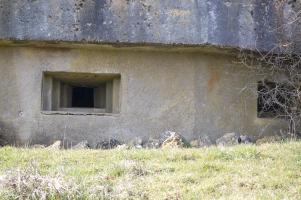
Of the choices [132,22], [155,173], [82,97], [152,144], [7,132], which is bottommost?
[155,173]

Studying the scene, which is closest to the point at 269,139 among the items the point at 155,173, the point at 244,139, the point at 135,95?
the point at 244,139

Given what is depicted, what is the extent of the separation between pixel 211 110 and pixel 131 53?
1369mm

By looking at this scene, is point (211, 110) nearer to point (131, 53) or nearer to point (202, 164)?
point (131, 53)

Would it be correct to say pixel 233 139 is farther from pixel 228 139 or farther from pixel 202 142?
pixel 202 142

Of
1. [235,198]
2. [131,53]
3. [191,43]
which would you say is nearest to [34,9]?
[131,53]

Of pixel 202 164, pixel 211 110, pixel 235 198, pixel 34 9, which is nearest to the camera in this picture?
pixel 235 198

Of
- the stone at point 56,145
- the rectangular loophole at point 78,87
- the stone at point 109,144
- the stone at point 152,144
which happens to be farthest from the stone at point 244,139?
the stone at point 56,145

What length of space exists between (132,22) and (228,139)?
2.01m

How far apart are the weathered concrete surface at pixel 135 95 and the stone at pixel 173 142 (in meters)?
0.63

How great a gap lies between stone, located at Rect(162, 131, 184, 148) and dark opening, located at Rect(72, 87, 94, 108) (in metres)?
3.16

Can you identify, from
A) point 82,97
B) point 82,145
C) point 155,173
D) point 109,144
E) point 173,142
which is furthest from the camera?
point 82,97

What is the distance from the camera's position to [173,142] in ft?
25.0

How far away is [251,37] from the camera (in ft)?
27.0

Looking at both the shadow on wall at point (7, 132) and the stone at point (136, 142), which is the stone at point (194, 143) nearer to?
the stone at point (136, 142)
